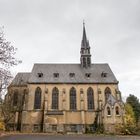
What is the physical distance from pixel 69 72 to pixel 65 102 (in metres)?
8.42

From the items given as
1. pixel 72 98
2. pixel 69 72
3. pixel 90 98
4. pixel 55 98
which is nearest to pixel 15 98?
pixel 55 98

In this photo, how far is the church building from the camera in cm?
4488

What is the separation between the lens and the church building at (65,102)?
147 ft

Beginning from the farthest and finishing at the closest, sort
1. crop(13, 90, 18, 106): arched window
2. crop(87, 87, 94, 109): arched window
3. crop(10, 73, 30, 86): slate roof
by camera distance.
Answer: crop(10, 73, 30, 86): slate roof, crop(13, 90, 18, 106): arched window, crop(87, 87, 94, 109): arched window

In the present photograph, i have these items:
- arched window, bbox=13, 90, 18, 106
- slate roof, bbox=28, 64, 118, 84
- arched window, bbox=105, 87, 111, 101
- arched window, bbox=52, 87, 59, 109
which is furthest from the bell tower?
arched window, bbox=13, 90, 18, 106

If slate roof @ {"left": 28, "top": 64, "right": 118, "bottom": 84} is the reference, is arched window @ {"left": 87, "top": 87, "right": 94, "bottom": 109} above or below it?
below

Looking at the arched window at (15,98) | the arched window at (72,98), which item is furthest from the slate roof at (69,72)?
the arched window at (15,98)

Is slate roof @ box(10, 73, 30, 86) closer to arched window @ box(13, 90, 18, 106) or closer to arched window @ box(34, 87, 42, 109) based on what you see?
arched window @ box(13, 90, 18, 106)

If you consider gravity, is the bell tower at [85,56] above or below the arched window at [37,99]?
above

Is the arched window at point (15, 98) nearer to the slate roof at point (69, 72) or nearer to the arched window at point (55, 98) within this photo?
the slate roof at point (69, 72)

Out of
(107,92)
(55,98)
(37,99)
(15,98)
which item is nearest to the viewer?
(37,99)

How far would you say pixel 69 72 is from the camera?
173ft

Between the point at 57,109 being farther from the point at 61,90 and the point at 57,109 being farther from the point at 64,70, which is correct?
the point at 64,70

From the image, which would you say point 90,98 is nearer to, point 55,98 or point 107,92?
point 107,92
